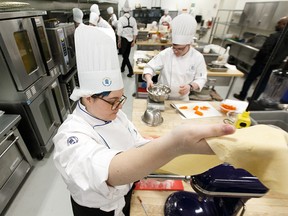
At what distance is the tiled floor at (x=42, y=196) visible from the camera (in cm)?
149

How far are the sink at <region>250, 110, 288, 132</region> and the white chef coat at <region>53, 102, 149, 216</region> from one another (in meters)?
0.74

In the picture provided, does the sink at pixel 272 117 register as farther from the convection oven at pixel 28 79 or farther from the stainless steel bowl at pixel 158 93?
the convection oven at pixel 28 79

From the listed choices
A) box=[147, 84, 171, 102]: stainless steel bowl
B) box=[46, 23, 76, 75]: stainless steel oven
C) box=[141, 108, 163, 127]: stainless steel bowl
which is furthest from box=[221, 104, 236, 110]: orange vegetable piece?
box=[46, 23, 76, 75]: stainless steel oven

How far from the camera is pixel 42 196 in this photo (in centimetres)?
161

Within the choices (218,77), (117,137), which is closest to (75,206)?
(117,137)

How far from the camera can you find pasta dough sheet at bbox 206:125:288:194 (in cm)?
36

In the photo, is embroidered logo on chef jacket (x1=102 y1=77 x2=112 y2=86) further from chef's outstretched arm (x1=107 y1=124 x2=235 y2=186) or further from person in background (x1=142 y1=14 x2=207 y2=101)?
person in background (x1=142 y1=14 x2=207 y2=101)

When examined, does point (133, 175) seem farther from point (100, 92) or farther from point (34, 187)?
point (34, 187)

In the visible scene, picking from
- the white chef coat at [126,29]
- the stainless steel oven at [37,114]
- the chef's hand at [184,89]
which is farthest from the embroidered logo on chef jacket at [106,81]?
the white chef coat at [126,29]

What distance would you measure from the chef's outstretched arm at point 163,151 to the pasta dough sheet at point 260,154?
26 mm

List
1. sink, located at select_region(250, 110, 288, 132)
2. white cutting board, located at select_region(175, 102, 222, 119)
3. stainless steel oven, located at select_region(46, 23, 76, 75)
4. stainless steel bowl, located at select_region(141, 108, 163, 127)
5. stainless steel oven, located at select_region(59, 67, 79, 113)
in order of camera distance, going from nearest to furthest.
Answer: sink, located at select_region(250, 110, 288, 132) < stainless steel bowl, located at select_region(141, 108, 163, 127) < white cutting board, located at select_region(175, 102, 222, 119) < stainless steel oven, located at select_region(46, 23, 76, 75) < stainless steel oven, located at select_region(59, 67, 79, 113)

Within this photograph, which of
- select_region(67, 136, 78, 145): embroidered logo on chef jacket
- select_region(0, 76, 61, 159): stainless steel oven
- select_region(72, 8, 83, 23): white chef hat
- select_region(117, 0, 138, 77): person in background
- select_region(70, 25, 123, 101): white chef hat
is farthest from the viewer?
select_region(117, 0, 138, 77): person in background

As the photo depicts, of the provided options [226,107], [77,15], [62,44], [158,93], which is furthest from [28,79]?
[77,15]

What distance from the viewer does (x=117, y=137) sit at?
803 millimetres
